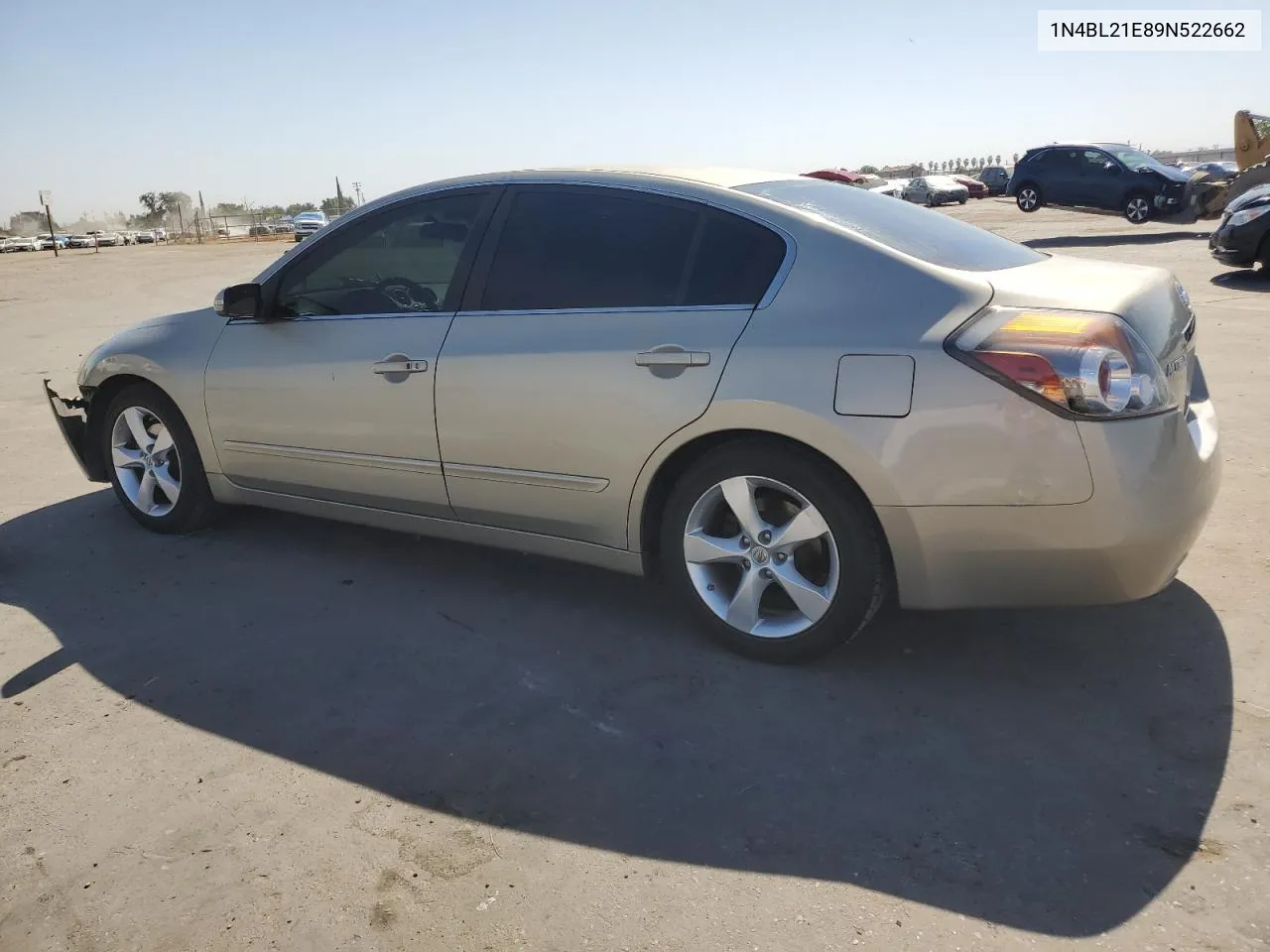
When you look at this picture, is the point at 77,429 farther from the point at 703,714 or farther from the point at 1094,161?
the point at 1094,161

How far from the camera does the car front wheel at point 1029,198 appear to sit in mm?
23833

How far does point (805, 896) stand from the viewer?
7.70ft

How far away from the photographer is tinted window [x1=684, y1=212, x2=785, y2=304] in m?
3.34

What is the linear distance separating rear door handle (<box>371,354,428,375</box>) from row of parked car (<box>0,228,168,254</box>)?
63784mm

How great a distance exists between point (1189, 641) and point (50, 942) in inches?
134

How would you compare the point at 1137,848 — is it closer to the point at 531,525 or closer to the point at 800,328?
the point at 800,328

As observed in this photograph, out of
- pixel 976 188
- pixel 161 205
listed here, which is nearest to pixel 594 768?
pixel 976 188

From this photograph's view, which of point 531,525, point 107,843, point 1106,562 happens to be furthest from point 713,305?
point 107,843

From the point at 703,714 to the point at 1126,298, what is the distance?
1.78m

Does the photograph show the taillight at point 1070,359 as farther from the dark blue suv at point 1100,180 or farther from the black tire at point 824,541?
the dark blue suv at point 1100,180

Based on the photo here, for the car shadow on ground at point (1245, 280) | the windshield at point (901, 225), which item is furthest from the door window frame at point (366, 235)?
the car shadow on ground at point (1245, 280)

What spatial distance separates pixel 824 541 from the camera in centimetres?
329

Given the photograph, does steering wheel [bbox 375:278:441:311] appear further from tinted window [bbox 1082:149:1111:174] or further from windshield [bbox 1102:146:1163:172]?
tinted window [bbox 1082:149:1111:174]

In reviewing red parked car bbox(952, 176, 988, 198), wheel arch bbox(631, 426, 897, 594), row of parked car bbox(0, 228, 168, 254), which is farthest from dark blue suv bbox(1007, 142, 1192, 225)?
row of parked car bbox(0, 228, 168, 254)
